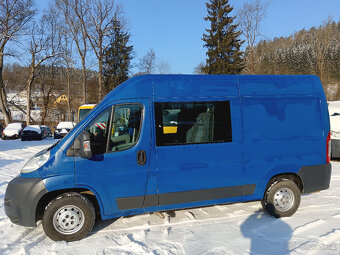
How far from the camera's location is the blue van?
12.0 ft

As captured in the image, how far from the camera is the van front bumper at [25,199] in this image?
354cm

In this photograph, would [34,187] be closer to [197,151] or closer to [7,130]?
[197,151]

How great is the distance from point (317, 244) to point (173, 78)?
3.19m

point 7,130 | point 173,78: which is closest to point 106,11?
point 7,130

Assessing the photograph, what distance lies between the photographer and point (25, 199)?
11.7ft

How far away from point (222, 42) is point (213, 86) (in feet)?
104

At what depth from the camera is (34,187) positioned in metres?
3.54

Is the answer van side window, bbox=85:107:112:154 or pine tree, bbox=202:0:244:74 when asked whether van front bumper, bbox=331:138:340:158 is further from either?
pine tree, bbox=202:0:244:74

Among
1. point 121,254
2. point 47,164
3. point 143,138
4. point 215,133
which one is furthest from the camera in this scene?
point 215,133

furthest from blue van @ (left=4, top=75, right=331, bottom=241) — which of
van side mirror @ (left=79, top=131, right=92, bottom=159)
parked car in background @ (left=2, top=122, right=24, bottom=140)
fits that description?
parked car in background @ (left=2, top=122, right=24, bottom=140)

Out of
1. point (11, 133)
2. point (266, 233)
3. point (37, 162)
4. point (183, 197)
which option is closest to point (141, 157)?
point (183, 197)

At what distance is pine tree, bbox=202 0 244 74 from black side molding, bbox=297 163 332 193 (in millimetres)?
29188

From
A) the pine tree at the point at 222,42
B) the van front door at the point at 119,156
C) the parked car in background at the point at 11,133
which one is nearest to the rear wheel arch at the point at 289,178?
the van front door at the point at 119,156

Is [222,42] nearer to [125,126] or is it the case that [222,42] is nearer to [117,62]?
[117,62]
